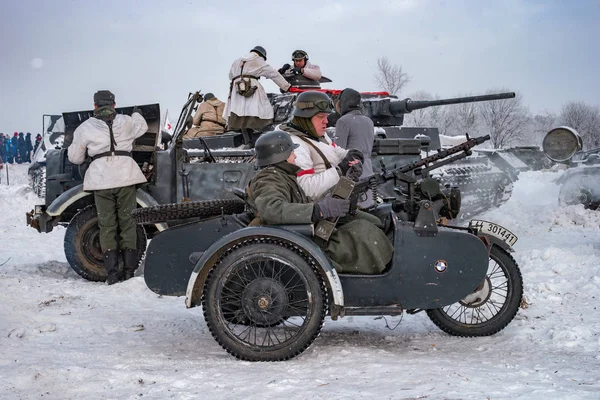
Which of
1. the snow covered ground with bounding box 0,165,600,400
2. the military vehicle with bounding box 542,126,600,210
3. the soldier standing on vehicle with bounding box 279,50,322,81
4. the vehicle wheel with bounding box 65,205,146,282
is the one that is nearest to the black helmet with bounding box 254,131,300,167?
the snow covered ground with bounding box 0,165,600,400

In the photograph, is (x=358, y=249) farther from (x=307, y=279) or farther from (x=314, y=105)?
(x=314, y=105)

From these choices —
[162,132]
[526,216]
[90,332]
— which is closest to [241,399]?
[90,332]

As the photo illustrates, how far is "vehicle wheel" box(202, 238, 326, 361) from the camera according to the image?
443cm

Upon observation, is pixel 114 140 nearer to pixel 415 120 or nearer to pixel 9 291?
pixel 9 291

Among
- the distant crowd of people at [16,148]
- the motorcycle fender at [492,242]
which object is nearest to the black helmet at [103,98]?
the motorcycle fender at [492,242]

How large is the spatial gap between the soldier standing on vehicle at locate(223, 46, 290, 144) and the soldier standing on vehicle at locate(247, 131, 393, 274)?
4239 mm

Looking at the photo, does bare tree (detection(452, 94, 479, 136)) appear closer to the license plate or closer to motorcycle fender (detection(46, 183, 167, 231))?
motorcycle fender (detection(46, 183, 167, 231))

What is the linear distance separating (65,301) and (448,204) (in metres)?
3.62

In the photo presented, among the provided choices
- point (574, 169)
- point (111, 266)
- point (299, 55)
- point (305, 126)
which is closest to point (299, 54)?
point (299, 55)

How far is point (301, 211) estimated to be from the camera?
14.8 feet

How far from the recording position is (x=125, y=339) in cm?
514

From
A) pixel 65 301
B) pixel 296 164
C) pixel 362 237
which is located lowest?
pixel 65 301

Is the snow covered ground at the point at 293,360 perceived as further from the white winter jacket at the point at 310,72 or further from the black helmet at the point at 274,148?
the white winter jacket at the point at 310,72

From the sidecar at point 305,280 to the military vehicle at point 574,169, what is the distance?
8.15 metres
